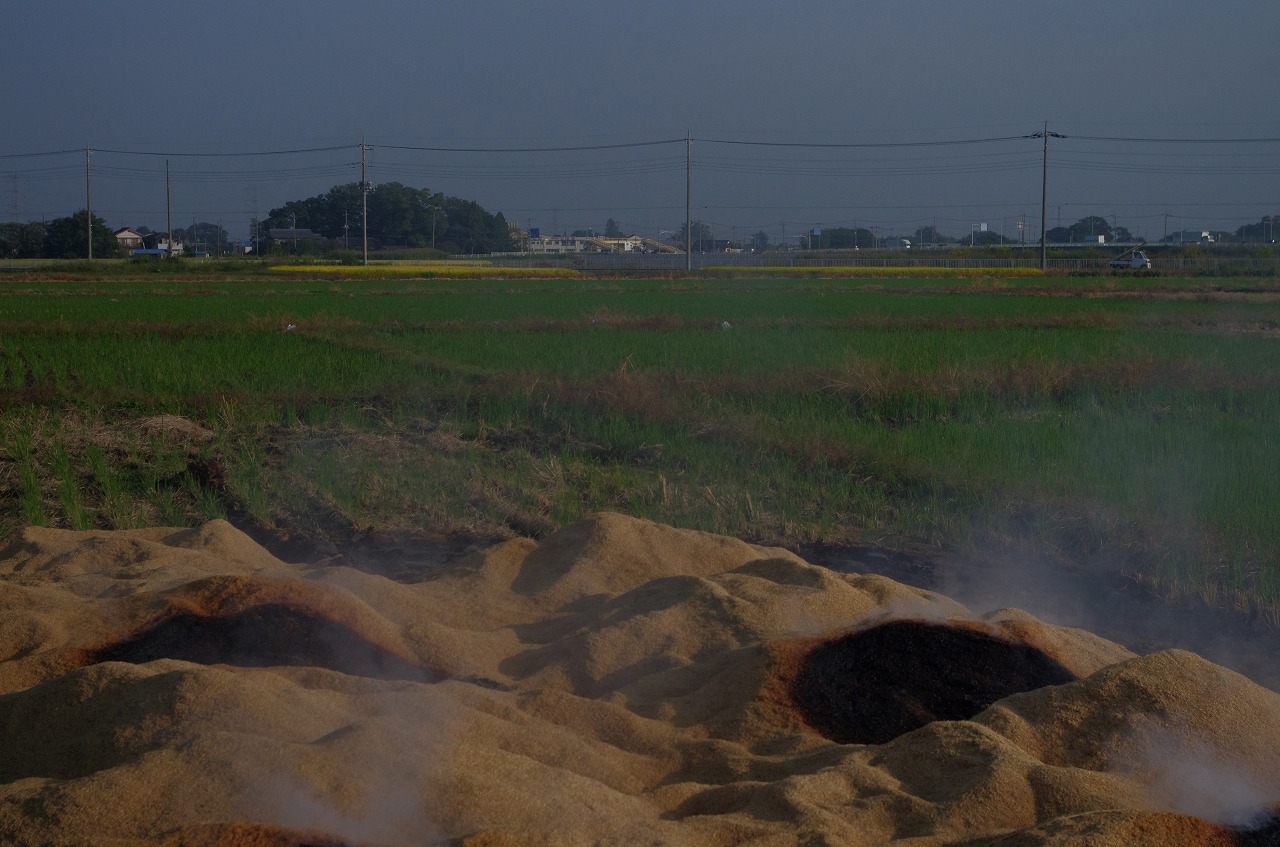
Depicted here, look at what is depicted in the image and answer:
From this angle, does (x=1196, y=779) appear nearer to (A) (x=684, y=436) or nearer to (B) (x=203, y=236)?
(A) (x=684, y=436)

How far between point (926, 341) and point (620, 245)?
2909 inches

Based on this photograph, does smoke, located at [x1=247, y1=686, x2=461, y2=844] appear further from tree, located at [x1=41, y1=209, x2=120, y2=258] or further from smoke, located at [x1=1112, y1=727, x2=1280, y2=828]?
tree, located at [x1=41, y1=209, x2=120, y2=258]

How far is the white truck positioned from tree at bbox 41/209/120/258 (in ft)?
154

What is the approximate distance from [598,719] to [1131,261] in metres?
45.8

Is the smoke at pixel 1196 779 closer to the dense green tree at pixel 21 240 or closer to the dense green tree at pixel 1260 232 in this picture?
the dense green tree at pixel 1260 232

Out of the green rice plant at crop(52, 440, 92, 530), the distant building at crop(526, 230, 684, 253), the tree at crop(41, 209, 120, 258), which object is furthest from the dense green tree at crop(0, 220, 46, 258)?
the green rice plant at crop(52, 440, 92, 530)

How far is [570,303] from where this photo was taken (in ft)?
77.3

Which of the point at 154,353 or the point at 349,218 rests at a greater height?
the point at 349,218

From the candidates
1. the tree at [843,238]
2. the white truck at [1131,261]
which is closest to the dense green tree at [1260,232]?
the white truck at [1131,261]

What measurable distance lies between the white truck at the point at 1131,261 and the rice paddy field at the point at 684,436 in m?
29.0

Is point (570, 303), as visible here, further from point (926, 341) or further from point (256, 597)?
point (256, 597)

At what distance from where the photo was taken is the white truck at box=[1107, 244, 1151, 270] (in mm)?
41969

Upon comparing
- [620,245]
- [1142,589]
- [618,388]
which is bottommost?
[1142,589]

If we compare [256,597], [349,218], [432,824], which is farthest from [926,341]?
[349,218]
